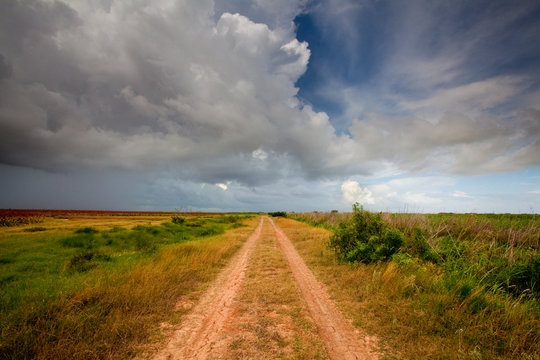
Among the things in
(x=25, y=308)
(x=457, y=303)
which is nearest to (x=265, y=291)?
(x=457, y=303)

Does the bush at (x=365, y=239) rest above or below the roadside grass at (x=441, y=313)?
above

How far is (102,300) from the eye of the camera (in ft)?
17.8

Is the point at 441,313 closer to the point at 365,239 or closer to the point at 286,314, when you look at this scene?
the point at 286,314

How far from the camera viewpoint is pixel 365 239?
34.2ft

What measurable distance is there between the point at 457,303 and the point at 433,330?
142 cm

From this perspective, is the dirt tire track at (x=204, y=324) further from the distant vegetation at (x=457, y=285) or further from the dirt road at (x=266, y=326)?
the distant vegetation at (x=457, y=285)

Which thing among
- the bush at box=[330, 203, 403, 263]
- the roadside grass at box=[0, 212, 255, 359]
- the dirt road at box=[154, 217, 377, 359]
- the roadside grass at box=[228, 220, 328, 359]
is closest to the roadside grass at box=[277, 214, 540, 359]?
the dirt road at box=[154, 217, 377, 359]

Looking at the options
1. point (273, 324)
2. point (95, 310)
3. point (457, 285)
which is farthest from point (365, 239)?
point (95, 310)

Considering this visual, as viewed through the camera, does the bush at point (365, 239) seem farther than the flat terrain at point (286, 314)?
Yes

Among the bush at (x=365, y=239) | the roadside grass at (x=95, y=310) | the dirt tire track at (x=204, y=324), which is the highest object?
the bush at (x=365, y=239)

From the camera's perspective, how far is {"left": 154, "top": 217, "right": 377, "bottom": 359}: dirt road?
4102 millimetres

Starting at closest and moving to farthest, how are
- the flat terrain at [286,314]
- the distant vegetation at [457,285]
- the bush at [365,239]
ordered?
the flat terrain at [286,314] → the distant vegetation at [457,285] → the bush at [365,239]

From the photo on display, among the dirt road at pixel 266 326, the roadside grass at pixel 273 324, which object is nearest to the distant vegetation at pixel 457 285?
the dirt road at pixel 266 326

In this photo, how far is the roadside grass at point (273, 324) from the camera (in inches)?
161
